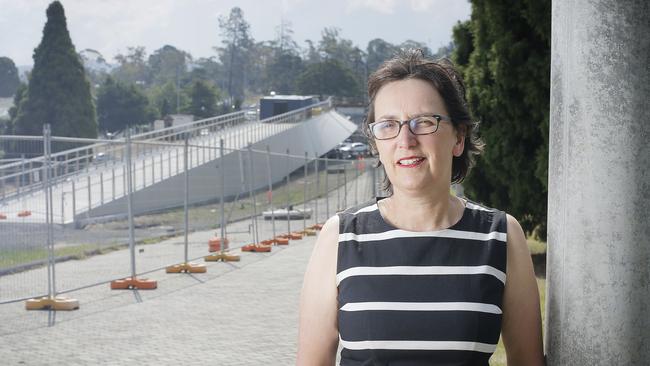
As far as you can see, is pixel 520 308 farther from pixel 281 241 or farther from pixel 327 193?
pixel 327 193

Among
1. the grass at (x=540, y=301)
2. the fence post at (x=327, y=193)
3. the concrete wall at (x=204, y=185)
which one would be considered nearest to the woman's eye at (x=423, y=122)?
the grass at (x=540, y=301)

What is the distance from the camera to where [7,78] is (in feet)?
621

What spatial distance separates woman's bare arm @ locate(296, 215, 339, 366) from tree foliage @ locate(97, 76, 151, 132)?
123 meters

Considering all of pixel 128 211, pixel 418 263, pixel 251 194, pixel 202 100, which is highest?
pixel 202 100

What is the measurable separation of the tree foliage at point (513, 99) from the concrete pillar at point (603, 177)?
975cm

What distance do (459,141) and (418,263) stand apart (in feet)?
1.41

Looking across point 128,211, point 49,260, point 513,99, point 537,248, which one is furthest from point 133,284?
point 537,248

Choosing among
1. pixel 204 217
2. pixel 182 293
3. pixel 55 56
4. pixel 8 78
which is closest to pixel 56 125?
pixel 55 56

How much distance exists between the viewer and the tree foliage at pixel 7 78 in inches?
7387

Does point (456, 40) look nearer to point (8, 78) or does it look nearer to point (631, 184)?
point (631, 184)

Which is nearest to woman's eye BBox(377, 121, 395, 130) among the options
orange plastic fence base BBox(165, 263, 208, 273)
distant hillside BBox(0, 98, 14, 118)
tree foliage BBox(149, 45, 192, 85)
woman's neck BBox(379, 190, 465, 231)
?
woman's neck BBox(379, 190, 465, 231)

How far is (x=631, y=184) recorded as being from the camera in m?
2.46

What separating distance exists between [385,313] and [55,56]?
80966 mm

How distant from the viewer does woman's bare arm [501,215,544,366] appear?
8.84 feet
